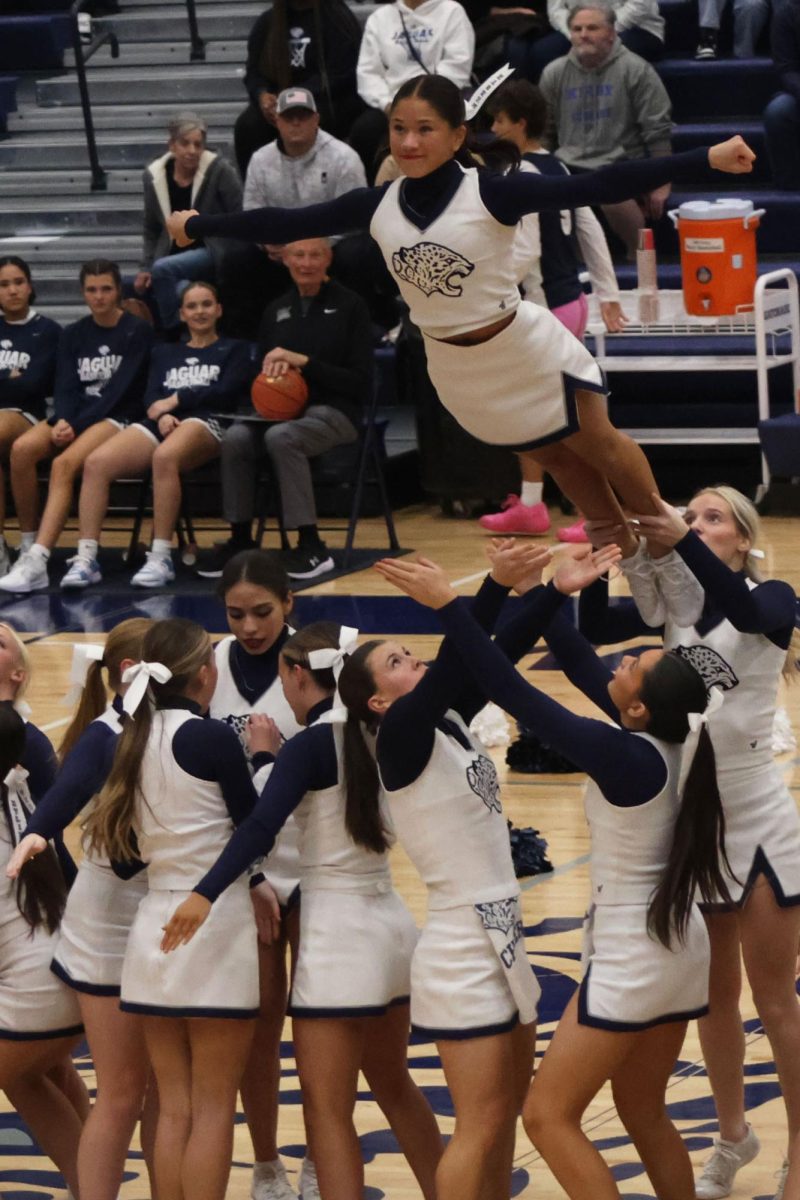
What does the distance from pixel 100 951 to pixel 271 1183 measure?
66cm

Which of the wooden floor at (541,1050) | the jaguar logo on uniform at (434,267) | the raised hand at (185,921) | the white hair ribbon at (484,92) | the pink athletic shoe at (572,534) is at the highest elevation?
the white hair ribbon at (484,92)

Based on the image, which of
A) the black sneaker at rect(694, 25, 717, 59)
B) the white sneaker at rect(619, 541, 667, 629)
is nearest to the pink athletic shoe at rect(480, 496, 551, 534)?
the black sneaker at rect(694, 25, 717, 59)

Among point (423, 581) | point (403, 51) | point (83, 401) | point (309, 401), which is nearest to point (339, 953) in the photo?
point (423, 581)

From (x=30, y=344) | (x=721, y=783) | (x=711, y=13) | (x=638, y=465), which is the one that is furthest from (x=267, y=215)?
(x=711, y=13)

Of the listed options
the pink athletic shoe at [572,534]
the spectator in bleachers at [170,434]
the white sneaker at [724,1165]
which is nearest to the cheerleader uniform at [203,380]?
the spectator in bleachers at [170,434]

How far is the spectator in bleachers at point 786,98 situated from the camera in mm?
10766

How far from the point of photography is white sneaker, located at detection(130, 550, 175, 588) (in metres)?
9.66

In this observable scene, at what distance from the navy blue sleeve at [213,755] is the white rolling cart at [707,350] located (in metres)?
6.50

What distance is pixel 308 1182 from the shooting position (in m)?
4.17

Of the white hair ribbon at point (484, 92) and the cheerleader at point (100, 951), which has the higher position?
the white hair ribbon at point (484, 92)

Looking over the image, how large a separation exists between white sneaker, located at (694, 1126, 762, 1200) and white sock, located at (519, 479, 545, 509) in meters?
5.79

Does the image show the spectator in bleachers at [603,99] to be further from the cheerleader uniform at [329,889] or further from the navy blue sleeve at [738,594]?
the cheerleader uniform at [329,889]

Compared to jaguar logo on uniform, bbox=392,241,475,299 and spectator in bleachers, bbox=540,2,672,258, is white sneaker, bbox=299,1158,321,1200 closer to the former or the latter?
jaguar logo on uniform, bbox=392,241,475,299

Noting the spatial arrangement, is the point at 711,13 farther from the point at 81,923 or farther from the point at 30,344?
the point at 81,923
